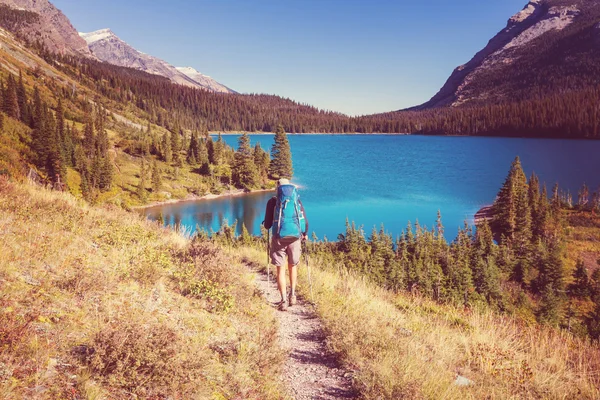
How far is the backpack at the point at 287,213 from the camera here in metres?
7.18

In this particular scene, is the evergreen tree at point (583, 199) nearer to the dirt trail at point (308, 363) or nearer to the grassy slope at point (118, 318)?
the dirt trail at point (308, 363)

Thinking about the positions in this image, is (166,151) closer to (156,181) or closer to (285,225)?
(156,181)

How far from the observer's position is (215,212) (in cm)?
6309

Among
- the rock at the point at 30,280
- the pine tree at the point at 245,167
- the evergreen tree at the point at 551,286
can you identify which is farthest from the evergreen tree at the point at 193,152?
the rock at the point at 30,280

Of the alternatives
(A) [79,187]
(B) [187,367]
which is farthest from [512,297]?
(A) [79,187]

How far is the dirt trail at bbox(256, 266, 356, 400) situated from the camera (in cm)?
462

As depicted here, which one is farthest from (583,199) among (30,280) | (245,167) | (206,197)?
(30,280)

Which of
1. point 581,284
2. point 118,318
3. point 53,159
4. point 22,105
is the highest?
point 22,105

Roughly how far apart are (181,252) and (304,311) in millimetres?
3523

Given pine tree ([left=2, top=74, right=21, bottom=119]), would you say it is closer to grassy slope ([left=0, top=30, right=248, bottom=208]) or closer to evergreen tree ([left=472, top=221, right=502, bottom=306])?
grassy slope ([left=0, top=30, right=248, bottom=208])

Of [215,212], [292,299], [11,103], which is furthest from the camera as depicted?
[215,212]

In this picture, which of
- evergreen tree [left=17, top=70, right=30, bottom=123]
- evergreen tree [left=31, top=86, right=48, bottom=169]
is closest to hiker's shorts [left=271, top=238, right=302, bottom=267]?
evergreen tree [left=31, top=86, right=48, bottom=169]

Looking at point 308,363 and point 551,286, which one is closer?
point 308,363

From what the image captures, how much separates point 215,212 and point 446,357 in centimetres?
6018
